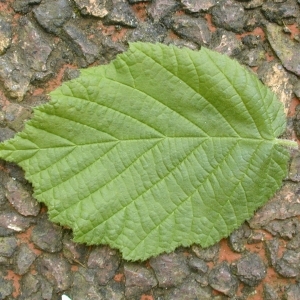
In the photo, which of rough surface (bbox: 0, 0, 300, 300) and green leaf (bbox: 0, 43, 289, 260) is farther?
rough surface (bbox: 0, 0, 300, 300)

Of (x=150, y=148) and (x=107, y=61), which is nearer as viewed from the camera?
(x=150, y=148)

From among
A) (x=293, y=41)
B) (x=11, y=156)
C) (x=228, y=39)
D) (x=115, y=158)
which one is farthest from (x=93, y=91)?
(x=293, y=41)

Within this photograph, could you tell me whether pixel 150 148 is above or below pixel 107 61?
below

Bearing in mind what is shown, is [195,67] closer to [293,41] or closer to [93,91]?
[93,91]

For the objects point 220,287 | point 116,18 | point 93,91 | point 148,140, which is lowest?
point 220,287
